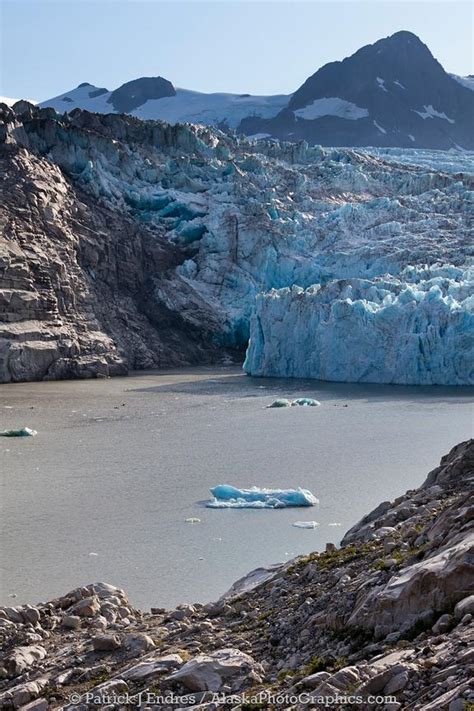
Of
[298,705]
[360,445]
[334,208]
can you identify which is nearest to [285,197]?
[334,208]

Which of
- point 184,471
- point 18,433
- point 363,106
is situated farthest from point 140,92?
point 184,471

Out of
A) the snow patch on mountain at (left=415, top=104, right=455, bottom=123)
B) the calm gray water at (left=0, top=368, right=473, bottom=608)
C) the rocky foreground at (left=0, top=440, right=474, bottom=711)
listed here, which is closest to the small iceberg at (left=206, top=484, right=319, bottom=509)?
the calm gray water at (left=0, top=368, right=473, bottom=608)

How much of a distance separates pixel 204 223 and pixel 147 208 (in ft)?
8.19

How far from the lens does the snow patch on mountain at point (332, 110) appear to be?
250 feet

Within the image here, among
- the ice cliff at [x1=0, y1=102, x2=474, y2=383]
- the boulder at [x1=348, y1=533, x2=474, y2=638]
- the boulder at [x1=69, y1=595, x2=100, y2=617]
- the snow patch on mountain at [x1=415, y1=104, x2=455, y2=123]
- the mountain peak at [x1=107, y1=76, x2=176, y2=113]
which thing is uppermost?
the mountain peak at [x1=107, y1=76, x2=176, y2=113]

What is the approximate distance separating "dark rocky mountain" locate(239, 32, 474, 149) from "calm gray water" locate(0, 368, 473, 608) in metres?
51.8

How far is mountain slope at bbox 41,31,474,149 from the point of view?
241 feet

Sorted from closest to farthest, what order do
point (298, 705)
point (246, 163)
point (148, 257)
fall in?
point (298, 705)
point (148, 257)
point (246, 163)

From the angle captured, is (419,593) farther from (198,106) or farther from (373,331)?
(198,106)

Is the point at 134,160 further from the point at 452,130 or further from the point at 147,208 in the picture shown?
the point at 452,130

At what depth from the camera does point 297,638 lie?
15.1 ft

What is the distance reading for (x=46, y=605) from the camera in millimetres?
6191

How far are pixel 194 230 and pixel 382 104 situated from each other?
46335mm

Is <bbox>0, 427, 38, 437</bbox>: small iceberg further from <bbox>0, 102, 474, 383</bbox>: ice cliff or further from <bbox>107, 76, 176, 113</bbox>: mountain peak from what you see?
<bbox>107, 76, 176, 113</bbox>: mountain peak
